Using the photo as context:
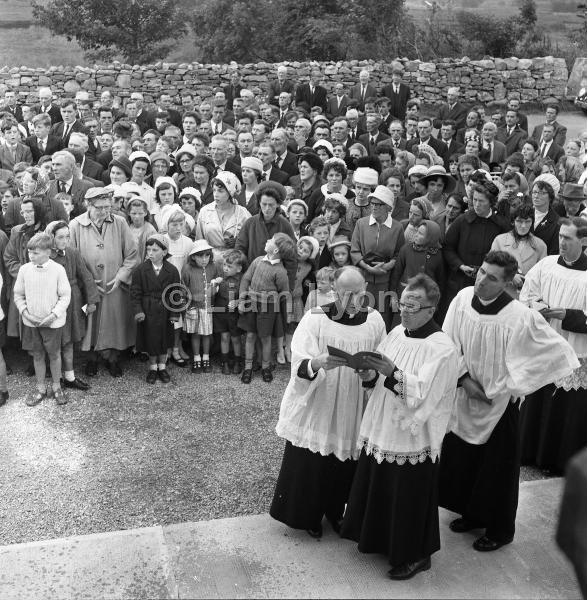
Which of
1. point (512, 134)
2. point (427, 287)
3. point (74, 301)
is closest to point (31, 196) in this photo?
point (74, 301)

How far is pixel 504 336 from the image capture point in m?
4.55

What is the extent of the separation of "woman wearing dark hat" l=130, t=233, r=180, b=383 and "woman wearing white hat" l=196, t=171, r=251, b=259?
616 mm

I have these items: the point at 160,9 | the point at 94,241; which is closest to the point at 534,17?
the point at 160,9

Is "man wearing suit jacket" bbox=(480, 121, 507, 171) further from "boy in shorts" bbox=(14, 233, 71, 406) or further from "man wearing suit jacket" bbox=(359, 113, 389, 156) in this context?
"boy in shorts" bbox=(14, 233, 71, 406)

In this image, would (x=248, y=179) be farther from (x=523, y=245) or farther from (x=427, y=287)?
(x=427, y=287)

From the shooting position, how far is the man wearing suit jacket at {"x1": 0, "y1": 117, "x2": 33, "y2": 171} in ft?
33.4

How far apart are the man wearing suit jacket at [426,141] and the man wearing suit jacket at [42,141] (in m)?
4.99

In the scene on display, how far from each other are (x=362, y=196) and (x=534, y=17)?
16.0 metres

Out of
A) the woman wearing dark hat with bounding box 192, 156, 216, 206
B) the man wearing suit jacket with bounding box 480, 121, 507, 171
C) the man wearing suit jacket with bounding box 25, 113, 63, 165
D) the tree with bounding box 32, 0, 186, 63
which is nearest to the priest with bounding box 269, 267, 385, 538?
the woman wearing dark hat with bounding box 192, 156, 216, 206

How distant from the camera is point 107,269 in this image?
7230 mm

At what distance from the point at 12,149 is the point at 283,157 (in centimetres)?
370

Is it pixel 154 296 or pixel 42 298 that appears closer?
pixel 42 298

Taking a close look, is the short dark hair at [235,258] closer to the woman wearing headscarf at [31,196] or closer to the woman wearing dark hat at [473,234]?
the woman wearing headscarf at [31,196]

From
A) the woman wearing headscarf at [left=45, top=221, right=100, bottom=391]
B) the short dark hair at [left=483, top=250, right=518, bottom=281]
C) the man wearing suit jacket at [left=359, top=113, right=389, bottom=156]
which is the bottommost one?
the woman wearing headscarf at [left=45, top=221, right=100, bottom=391]
